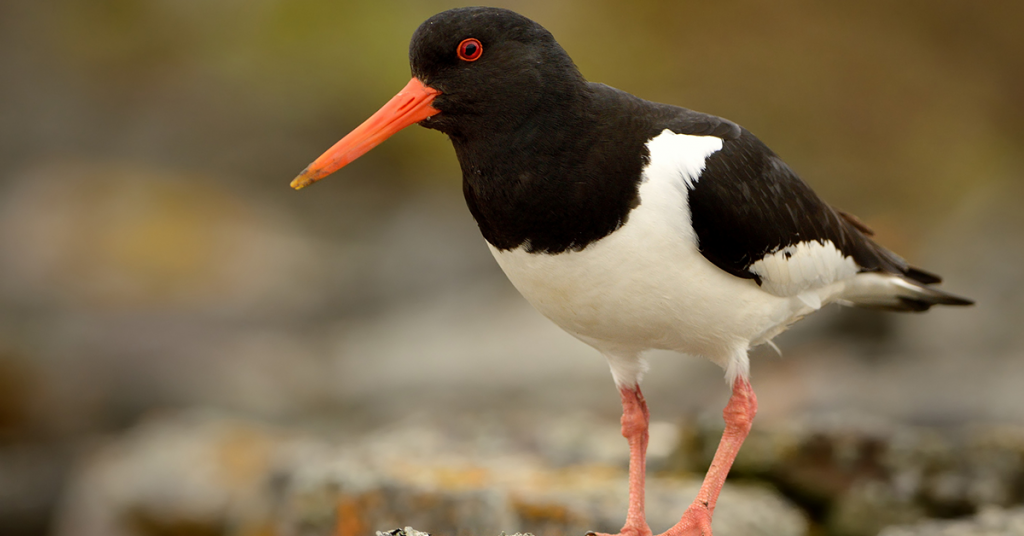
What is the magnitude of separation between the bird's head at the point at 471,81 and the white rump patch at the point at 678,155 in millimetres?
431

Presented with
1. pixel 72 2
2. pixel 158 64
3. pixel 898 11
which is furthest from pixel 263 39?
pixel 898 11

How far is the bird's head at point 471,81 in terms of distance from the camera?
3.91 meters

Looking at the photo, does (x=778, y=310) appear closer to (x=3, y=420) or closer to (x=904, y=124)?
(x=3, y=420)

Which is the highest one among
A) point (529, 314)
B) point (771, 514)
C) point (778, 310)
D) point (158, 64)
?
point (158, 64)

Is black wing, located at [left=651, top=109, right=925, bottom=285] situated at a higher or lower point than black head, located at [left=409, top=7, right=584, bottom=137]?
lower

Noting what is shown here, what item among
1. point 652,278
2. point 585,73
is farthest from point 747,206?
point 585,73

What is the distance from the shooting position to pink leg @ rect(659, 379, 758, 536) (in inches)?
167

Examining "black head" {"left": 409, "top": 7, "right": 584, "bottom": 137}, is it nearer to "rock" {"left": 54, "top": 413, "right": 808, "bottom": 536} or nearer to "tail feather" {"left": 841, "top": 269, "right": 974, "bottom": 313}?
"rock" {"left": 54, "top": 413, "right": 808, "bottom": 536}

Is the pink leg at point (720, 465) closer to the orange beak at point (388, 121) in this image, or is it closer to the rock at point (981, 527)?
the rock at point (981, 527)

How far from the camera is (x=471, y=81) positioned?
391cm

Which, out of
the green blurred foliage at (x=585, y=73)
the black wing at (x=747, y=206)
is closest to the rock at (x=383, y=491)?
the black wing at (x=747, y=206)

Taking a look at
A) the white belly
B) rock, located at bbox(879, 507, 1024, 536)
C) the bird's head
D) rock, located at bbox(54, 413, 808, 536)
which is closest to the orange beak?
the bird's head

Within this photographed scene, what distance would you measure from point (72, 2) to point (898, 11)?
53.6 feet

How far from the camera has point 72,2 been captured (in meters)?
19.9
